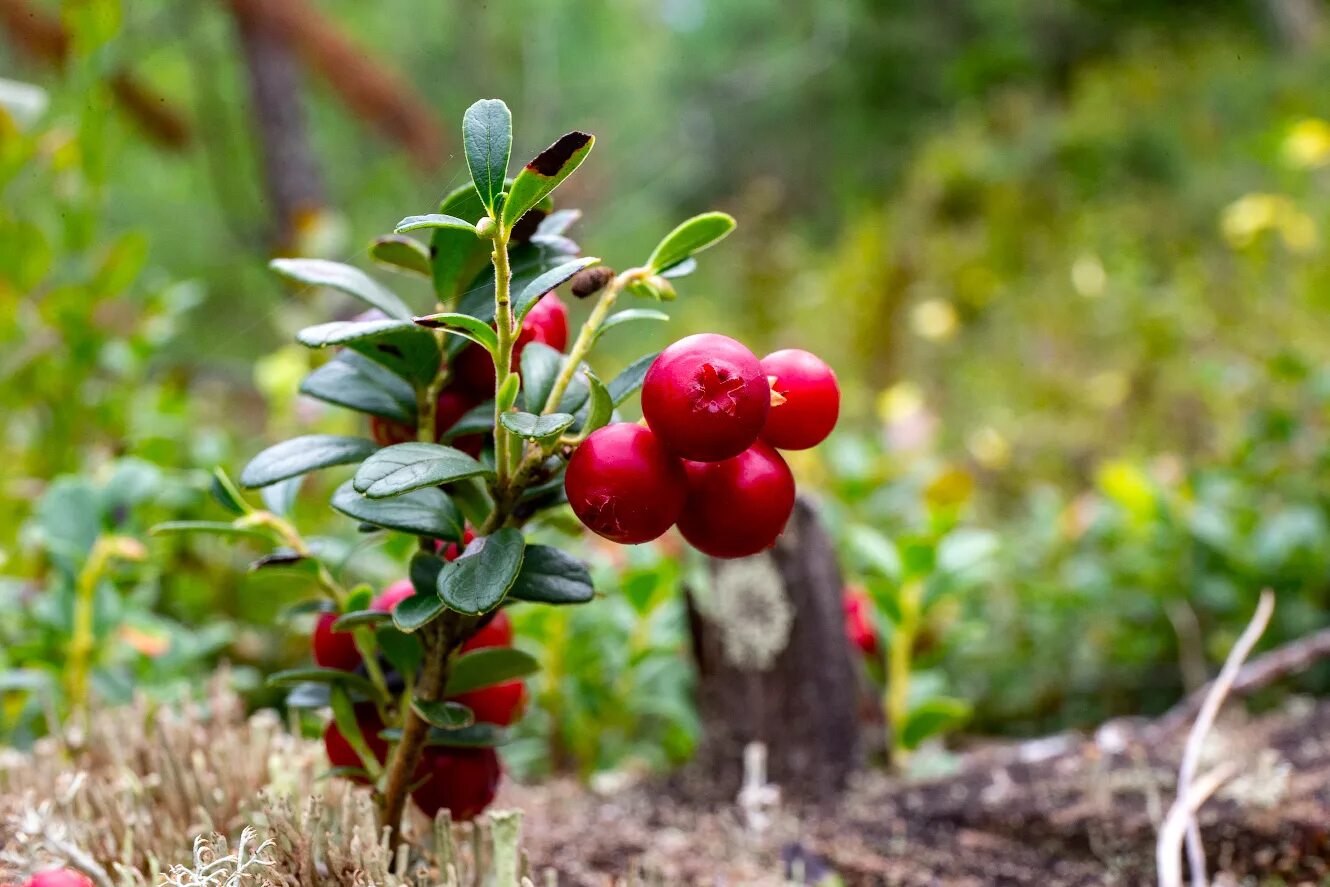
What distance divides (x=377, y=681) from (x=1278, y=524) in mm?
1373

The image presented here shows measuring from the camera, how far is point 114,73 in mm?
2531

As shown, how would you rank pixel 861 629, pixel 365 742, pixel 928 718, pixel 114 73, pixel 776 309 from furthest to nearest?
pixel 776 309
pixel 114 73
pixel 861 629
pixel 928 718
pixel 365 742

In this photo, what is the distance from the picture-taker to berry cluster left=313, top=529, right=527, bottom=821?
69 cm

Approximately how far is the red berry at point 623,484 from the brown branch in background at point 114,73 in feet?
5.53

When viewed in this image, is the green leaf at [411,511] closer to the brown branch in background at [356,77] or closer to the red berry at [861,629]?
the red berry at [861,629]

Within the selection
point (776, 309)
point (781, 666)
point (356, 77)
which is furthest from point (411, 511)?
point (776, 309)

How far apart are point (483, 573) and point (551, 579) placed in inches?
2.3

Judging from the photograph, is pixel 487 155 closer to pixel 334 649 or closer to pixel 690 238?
pixel 690 238

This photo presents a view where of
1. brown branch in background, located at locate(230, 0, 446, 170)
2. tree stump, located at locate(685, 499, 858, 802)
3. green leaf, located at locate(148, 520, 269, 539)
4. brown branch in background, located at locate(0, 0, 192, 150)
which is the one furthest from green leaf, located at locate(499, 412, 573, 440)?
brown branch in background, located at locate(230, 0, 446, 170)

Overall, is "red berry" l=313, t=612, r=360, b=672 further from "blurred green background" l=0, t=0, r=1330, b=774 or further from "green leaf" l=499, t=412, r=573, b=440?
"green leaf" l=499, t=412, r=573, b=440

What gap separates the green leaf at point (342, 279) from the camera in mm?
594

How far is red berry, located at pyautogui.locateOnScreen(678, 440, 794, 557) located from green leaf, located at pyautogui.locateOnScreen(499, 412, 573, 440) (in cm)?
9

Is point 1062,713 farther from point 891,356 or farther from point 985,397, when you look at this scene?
point 891,356

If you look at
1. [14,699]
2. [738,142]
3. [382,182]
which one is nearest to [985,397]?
[382,182]
